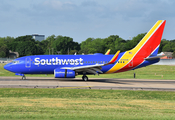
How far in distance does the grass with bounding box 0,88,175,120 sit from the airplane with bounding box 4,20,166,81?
42.8ft

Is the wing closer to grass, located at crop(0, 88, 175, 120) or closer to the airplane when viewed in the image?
the airplane

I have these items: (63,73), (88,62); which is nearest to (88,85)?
(63,73)

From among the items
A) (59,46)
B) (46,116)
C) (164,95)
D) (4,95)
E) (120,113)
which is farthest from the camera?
(59,46)

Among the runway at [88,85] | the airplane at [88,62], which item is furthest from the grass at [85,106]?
the airplane at [88,62]

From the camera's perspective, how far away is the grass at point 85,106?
15359 mm

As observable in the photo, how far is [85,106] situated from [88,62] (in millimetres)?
20796

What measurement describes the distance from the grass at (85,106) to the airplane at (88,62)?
13060 millimetres

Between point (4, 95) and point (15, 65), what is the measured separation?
15689 mm

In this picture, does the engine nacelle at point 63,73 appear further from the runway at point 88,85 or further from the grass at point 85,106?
the grass at point 85,106

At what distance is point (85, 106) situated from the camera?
1852 cm

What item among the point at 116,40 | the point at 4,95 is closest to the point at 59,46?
the point at 116,40

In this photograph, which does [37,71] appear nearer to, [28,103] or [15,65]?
[15,65]

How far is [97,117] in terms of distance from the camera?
15.1m

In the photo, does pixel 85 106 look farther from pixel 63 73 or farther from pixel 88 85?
pixel 63 73
